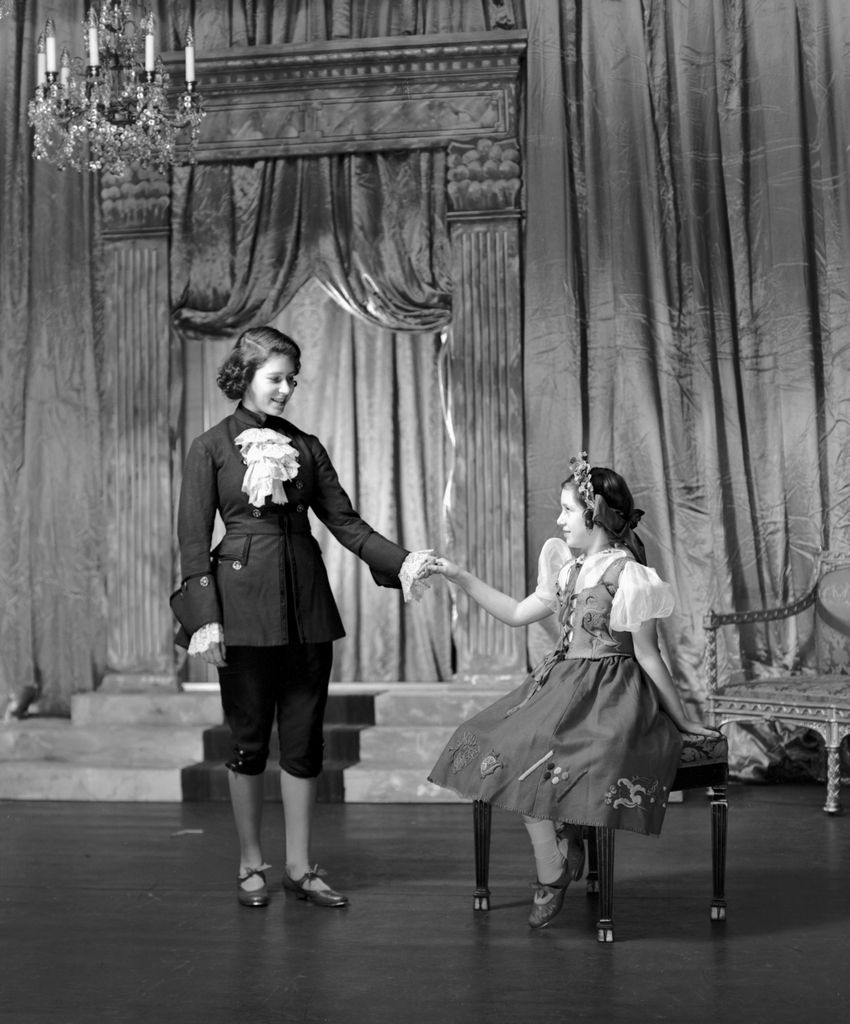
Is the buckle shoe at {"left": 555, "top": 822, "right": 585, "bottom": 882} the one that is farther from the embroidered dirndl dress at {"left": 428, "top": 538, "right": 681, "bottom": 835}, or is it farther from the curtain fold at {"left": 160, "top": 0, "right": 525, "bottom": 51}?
the curtain fold at {"left": 160, "top": 0, "right": 525, "bottom": 51}

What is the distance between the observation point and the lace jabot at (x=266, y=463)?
3.39 m

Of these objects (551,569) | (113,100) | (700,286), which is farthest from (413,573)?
(700,286)

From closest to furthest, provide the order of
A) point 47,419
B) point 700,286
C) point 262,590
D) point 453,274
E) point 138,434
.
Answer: point 262,590
point 700,286
point 453,274
point 138,434
point 47,419

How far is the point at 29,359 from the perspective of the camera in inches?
246

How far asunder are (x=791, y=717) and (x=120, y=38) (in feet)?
11.9

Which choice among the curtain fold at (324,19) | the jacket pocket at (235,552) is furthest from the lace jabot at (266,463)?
the curtain fold at (324,19)

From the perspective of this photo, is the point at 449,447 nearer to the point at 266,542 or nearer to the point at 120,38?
the point at 120,38

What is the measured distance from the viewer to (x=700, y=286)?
227 inches

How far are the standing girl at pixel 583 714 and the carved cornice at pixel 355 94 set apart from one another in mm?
3028

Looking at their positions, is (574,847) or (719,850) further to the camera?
(574,847)

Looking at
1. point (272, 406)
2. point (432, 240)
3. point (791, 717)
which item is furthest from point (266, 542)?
point (432, 240)

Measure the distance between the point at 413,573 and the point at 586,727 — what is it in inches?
25.3

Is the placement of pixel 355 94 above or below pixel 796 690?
above

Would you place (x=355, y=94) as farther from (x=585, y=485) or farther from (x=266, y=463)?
(x=585, y=485)
